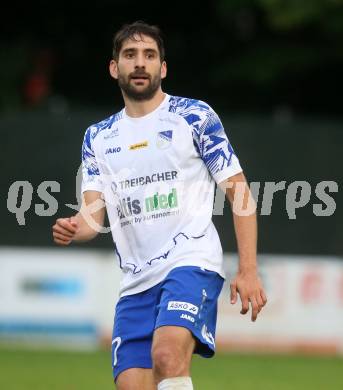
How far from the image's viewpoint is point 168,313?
5980 mm

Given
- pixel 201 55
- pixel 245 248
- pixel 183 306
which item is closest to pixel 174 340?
pixel 183 306

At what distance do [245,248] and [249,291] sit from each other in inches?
9.1

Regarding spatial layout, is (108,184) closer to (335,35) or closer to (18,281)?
(18,281)

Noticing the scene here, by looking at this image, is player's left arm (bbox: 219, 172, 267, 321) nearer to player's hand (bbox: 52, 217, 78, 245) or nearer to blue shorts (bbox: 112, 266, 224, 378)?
blue shorts (bbox: 112, 266, 224, 378)

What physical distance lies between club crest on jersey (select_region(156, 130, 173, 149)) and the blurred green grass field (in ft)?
15.0

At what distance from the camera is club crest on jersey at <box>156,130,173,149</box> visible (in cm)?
629

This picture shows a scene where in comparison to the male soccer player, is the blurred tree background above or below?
above

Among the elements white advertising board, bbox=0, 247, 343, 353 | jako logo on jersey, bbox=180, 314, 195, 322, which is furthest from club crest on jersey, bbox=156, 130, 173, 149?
white advertising board, bbox=0, 247, 343, 353

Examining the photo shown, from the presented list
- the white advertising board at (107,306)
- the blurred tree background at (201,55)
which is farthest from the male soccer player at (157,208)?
the blurred tree background at (201,55)

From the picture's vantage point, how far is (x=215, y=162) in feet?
20.4

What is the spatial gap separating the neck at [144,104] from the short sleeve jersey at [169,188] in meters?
0.04

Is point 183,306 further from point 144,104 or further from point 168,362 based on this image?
point 144,104

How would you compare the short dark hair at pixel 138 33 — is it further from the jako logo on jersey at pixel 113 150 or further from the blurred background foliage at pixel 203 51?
the blurred background foliage at pixel 203 51

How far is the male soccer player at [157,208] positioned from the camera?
20.1ft
